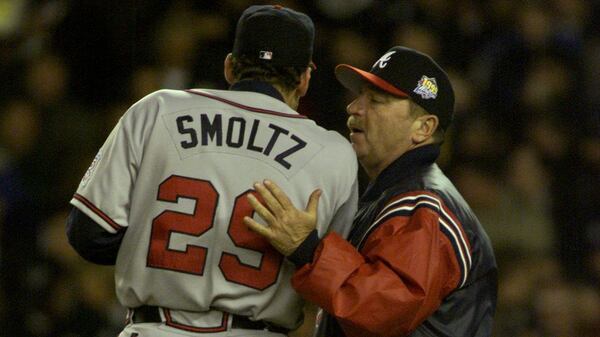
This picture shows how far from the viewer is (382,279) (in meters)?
2.73

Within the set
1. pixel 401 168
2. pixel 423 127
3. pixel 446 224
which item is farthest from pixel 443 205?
pixel 423 127

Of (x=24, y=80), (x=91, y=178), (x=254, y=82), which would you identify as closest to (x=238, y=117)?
(x=254, y=82)

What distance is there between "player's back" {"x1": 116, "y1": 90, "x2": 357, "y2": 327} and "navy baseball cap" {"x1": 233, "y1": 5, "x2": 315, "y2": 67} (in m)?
0.11

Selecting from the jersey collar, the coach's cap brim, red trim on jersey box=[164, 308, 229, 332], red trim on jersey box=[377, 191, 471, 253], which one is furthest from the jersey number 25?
the coach's cap brim

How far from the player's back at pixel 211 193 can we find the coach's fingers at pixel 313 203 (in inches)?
1.6

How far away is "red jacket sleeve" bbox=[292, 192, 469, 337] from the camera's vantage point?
107 inches

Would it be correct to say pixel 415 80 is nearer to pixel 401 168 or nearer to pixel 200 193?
pixel 401 168

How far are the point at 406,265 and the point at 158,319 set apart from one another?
64 cm

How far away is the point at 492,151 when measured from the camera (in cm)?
623

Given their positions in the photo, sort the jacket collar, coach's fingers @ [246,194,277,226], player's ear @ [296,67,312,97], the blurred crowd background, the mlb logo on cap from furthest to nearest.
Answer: the blurred crowd background
the jacket collar
player's ear @ [296,67,312,97]
the mlb logo on cap
coach's fingers @ [246,194,277,226]

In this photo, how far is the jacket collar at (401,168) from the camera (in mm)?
3111

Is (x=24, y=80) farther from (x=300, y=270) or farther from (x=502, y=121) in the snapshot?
(x=300, y=270)

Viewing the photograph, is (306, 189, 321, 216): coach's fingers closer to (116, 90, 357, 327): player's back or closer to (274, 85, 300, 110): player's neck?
(116, 90, 357, 327): player's back

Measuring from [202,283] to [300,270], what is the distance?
0.25 m
